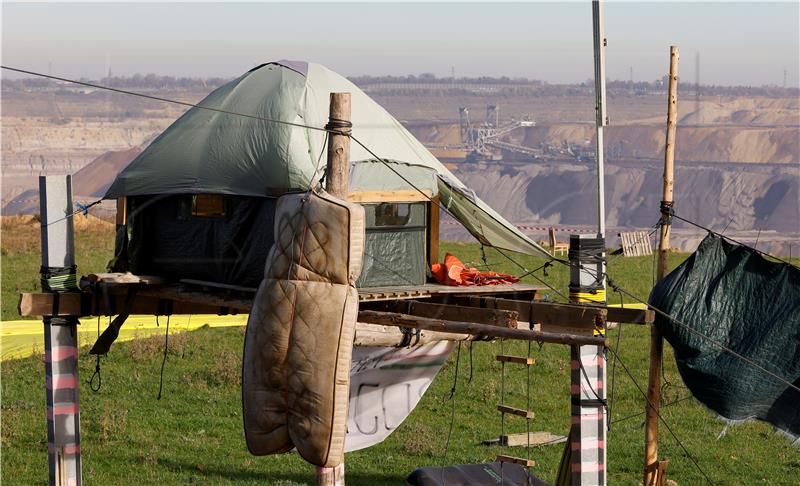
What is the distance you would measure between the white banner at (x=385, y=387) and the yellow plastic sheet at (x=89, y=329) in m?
8.97

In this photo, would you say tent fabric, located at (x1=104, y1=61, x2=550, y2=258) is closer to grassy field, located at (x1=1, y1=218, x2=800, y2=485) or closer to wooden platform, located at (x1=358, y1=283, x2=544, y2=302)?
wooden platform, located at (x1=358, y1=283, x2=544, y2=302)

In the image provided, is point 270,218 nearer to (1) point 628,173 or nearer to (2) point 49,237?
(2) point 49,237

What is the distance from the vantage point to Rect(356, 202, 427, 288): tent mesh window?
562 inches

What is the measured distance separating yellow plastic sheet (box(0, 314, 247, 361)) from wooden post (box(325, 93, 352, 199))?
15.4 meters

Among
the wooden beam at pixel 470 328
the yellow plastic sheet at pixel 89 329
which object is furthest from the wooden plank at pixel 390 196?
the yellow plastic sheet at pixel 89 329

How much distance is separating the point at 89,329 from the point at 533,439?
12.1 metres

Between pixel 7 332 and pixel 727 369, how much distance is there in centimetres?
1887

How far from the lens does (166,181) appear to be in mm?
14977

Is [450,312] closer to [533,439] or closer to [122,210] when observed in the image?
A: [122,210]

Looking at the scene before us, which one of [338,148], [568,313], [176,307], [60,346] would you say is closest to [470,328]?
[568,313]

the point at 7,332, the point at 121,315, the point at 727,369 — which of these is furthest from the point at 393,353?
the point at 7,332

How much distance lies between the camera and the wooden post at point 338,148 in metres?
12.2

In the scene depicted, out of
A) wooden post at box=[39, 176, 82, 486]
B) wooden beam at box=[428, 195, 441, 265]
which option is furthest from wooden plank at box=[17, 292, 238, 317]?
wooden beam at box=[428, 195, 441, 265]

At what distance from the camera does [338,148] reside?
12234mm
